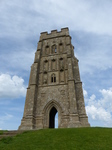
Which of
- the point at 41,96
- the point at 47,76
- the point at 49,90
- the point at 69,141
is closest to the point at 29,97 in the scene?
the point at 41,96

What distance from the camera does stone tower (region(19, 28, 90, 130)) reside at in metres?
18.2

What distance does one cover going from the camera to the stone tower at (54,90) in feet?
59.7

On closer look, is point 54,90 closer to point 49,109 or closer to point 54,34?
point 49,109

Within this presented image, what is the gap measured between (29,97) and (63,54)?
10.9m

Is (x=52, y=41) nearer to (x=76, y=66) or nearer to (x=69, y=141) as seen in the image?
(x=76, y=66)

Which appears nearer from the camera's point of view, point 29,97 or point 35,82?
point 29,97

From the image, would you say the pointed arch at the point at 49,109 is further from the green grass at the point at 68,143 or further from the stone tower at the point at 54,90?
the green grass at the point at 68,143

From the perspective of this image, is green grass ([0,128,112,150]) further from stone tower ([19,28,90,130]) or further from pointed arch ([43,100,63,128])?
pointed arch ([43,100,63,128])

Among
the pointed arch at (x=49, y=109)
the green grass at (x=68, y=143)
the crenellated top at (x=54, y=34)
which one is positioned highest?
the crenellated top at (x=54, y=34)

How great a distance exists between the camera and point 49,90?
69.9 feet

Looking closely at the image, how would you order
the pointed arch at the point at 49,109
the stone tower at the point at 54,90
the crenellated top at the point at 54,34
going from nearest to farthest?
the stone tower at the point at 54,90 < the pointed arch at the point at 49,109 < the crenellated top at the point at 54,34

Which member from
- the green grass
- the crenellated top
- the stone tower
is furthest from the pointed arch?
the crenellated top

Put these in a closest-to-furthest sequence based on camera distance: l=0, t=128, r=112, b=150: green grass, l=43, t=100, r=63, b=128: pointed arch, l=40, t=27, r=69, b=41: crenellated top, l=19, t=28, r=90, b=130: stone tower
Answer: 1. l=0, t=128, r=112, b=150: green grass
2. l=19, t=28, r=90, b=130: stone tower
3. l=43, t=100, r=63, b=128: pointed arch
4. l=40, t=27, r=69, b=41: crenellated top

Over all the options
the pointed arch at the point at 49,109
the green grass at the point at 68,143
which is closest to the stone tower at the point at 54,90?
the pointed arch at the point at 49,109
